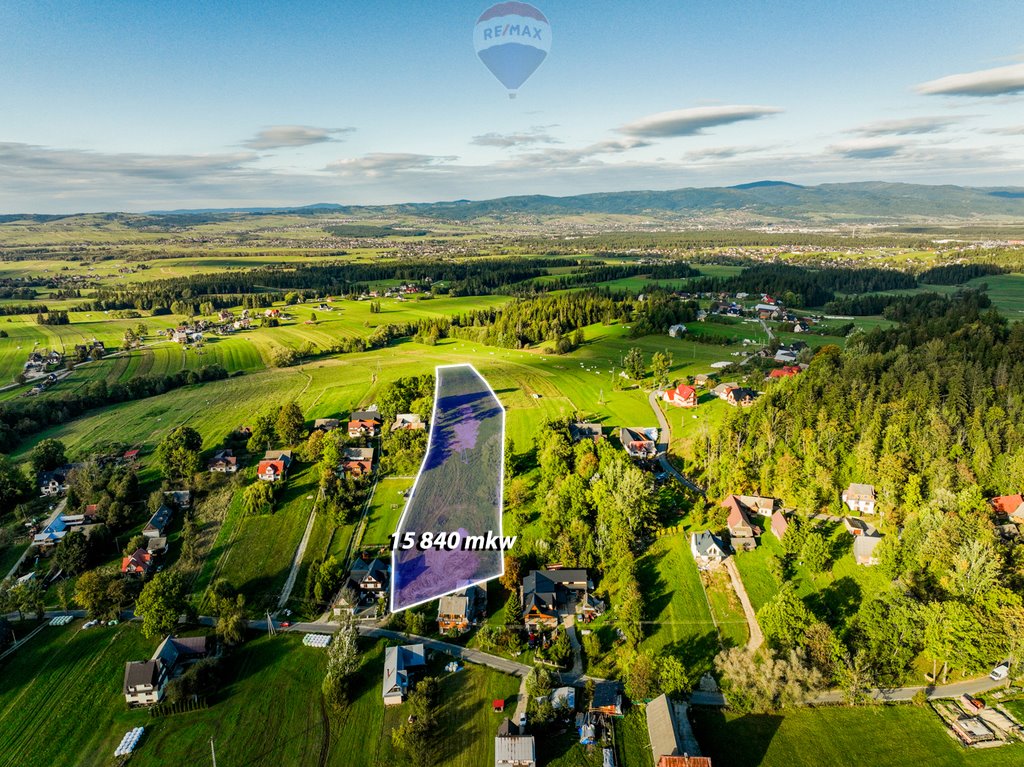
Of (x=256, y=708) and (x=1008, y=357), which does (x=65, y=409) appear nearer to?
(x=256, y=708)

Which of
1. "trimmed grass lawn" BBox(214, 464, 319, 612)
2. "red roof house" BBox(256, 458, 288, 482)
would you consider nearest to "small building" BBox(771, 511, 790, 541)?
"trimmed grass lawn" BBox(214, 464, 319, 612)

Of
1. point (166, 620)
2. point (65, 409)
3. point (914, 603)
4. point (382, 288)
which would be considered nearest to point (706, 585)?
point (914, 603)

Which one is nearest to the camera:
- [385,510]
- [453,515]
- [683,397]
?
[453,515]

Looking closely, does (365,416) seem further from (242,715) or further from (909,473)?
(909,473)

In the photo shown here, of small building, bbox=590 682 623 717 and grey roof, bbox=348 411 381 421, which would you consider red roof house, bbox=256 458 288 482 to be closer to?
grey roof, bbox=348 411 381 421

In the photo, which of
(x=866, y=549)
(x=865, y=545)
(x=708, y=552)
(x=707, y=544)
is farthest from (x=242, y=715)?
(x=865, y=545)

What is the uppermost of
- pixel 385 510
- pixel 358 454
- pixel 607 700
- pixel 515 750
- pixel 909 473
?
pixel 909 473
